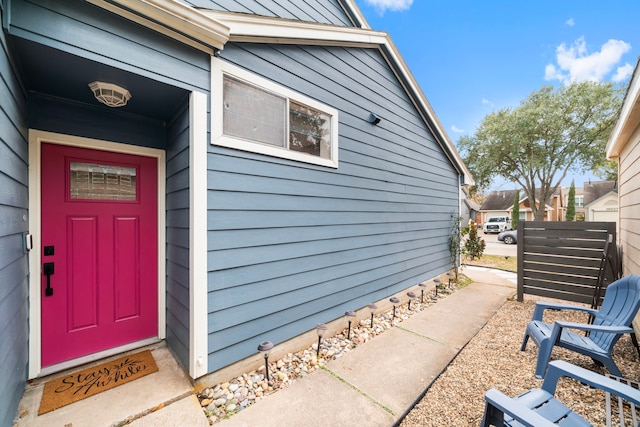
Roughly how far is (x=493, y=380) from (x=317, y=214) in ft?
8.15

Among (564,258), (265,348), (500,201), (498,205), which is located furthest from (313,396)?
(500,201)

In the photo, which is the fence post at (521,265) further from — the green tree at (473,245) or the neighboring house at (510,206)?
the neighboring house at (510,206)

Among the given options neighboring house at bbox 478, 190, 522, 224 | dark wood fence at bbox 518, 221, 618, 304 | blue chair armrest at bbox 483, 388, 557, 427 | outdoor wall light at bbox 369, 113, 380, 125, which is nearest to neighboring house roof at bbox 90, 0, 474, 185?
outdoor wall light at bbox 369, 113, 380, 125

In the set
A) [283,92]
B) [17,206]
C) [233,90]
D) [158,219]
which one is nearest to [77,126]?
[17,206]

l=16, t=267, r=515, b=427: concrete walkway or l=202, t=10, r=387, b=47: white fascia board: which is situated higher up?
l=202, t=10, r=387, b=47: white fascia board

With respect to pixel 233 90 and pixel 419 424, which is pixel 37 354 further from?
pixel 419 424

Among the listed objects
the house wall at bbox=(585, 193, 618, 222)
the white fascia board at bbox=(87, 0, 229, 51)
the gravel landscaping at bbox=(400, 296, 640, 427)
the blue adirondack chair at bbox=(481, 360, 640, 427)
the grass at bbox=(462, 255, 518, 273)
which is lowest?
the grass at bbox=(462, 255, 518, 273)

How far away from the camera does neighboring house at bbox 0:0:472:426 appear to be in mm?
1825

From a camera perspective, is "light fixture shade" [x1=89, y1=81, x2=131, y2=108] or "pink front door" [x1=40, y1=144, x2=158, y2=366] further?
"pink front door" [x1=40, y1=144, x2=158, y2=366]

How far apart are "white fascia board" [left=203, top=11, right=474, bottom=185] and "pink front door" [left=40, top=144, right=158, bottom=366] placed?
1714 mm

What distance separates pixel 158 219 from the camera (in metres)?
2.86

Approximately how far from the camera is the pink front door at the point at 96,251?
2.33 m

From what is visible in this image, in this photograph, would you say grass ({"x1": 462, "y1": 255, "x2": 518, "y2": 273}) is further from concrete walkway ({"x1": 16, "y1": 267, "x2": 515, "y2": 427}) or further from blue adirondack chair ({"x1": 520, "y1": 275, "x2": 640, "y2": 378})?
concrete walkway ({"x1": 16, "y1": 267, "x2": 515, "y2": 427})

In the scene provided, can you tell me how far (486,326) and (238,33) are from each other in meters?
4.87
